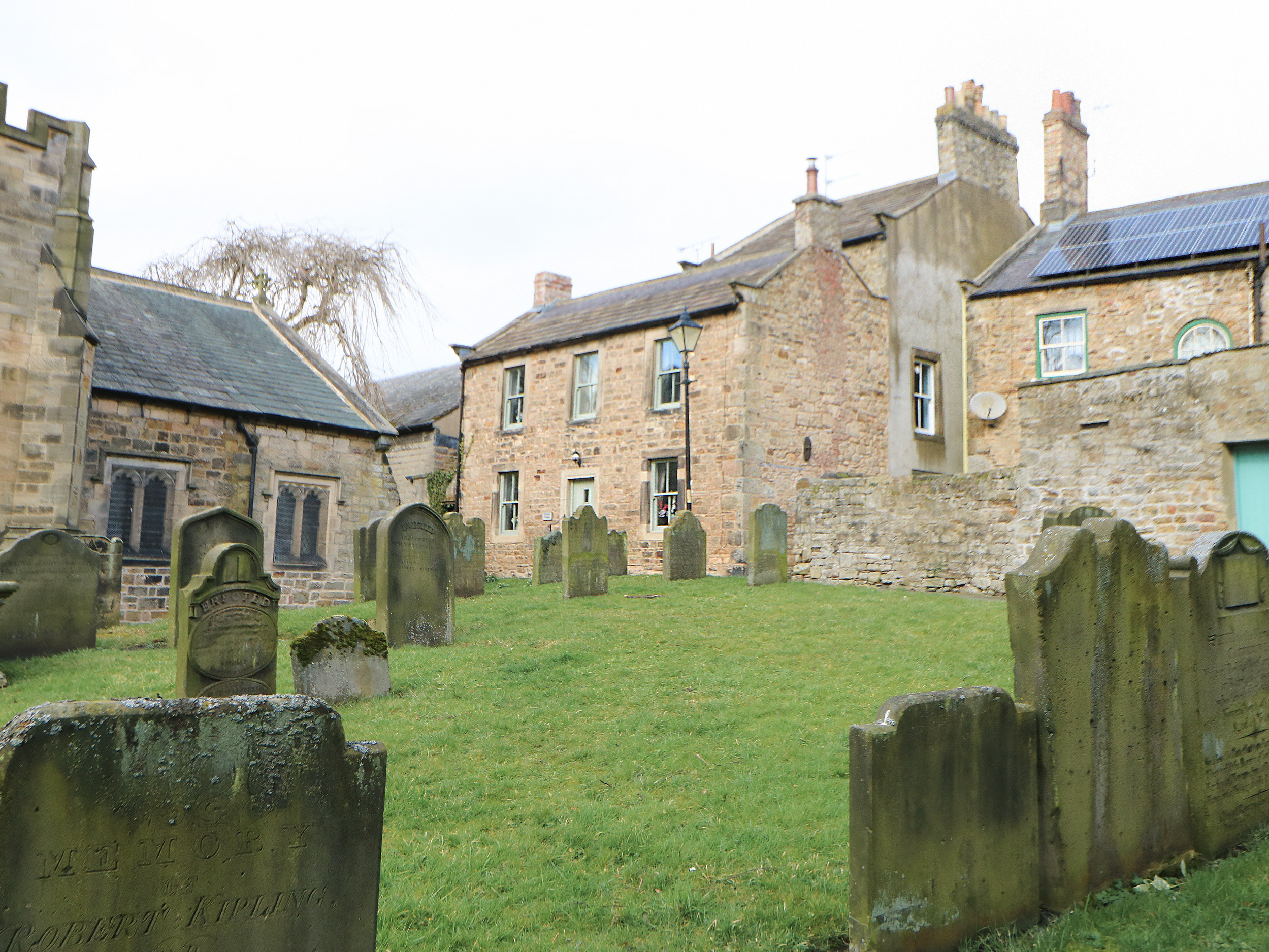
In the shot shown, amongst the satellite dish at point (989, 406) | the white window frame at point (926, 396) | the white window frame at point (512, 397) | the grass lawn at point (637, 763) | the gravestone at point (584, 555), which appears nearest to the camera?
the grass lawn at point (637, 763)

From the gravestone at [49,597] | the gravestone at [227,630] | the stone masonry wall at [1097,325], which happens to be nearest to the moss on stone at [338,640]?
the gravestone at [227,630]

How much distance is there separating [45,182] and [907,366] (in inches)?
727

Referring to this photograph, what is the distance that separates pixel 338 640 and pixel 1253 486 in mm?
11706

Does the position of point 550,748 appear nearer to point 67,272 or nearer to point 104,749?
point 104,749

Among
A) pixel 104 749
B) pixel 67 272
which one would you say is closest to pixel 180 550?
pixel 67 272

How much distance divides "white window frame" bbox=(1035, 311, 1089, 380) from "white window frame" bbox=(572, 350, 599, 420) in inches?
409

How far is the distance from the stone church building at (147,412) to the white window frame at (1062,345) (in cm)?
1512

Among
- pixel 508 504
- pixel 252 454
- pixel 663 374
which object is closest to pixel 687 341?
pixel 663 374

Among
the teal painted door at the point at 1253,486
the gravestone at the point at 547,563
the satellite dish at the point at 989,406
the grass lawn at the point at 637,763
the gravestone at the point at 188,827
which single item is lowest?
the grass lawn at the point at 637,763

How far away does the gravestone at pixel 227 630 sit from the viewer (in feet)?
25.0

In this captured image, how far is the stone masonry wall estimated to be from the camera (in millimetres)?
18891

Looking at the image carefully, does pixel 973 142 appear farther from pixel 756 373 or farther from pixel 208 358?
pixel 208 358

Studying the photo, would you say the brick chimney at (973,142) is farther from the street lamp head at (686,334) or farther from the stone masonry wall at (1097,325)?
the street lamp head at (686,334)

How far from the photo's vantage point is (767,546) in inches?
645
